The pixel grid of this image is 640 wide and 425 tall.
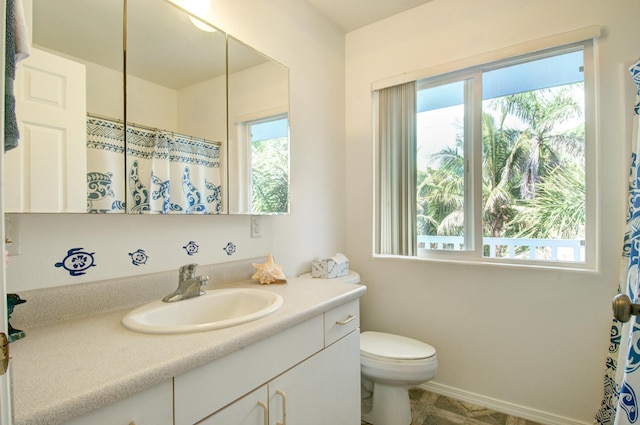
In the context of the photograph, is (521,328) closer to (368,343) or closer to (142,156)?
(368,343)

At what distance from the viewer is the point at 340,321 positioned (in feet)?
4.17

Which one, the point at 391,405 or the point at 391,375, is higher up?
the point at 391,375

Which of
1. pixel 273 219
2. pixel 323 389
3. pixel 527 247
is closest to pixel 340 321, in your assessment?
pixel 323 389

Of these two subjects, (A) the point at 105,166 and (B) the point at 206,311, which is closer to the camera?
(A) the point at 105,166

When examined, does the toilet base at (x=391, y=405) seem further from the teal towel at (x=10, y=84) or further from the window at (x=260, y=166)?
the teal towel at (x=10, y=84)

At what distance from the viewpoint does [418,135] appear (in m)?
2.17

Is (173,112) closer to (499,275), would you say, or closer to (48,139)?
(48,139)

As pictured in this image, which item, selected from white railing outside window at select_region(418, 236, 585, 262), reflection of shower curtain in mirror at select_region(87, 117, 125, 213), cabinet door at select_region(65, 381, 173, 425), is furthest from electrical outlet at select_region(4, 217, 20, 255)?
white railing outside window at select_region(418, 236, 585, 262)

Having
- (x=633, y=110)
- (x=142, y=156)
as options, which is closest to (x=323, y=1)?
(x=142, y=156)

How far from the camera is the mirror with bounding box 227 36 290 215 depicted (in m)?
1.50

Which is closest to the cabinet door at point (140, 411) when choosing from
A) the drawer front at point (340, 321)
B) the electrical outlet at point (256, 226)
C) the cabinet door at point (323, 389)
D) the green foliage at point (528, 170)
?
the cabinet door at point (323, 389)

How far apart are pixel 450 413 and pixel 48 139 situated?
2.27 m

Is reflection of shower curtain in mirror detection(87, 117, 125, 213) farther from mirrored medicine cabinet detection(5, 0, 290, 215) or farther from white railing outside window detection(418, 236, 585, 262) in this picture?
white railing outside window detection(418, 236, 585, 262)

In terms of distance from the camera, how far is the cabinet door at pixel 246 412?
78 cm
